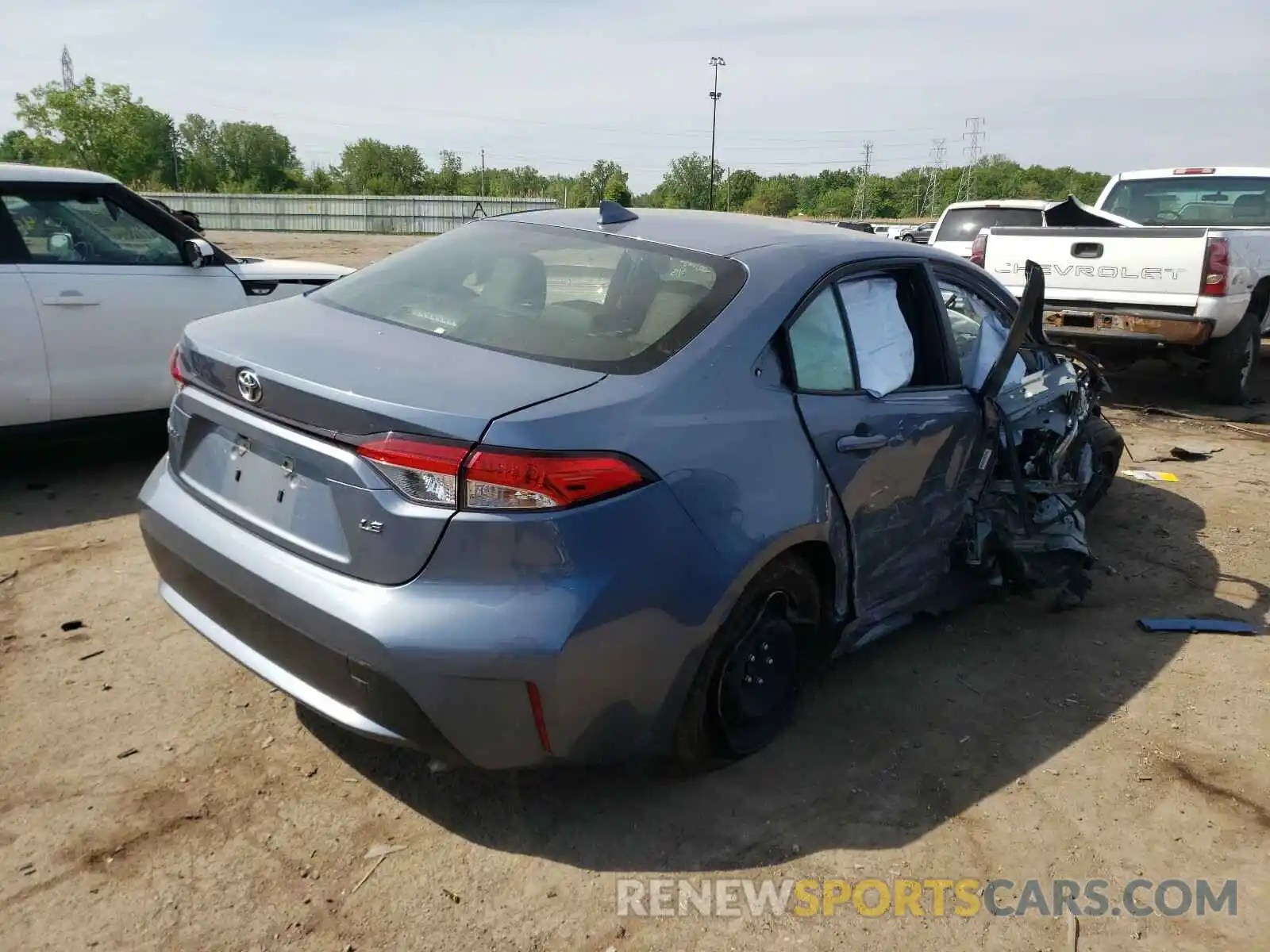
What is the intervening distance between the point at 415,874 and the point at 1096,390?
427 cm

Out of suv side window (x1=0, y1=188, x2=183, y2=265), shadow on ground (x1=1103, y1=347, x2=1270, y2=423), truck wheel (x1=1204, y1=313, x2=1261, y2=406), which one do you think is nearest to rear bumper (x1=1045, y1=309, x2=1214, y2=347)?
truck wheel (x1=1204, y1=313, x2=1261, y2=406)

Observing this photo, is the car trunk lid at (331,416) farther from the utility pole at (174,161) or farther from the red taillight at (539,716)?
the utility pole at (174,161)

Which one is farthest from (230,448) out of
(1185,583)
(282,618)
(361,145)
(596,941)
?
(361,145)

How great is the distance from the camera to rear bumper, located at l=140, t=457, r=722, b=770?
2295 millimetres

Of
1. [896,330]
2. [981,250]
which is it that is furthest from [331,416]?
[981,250]

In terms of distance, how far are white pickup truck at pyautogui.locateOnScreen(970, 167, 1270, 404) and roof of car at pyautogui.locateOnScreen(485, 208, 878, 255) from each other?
5.50 m

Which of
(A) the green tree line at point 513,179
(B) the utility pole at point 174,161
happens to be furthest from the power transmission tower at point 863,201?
(B) the utility pole at point 174,161

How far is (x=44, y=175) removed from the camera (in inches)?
210

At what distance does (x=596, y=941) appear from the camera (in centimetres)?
237

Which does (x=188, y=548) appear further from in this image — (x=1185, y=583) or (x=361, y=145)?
(x=361, y=145)

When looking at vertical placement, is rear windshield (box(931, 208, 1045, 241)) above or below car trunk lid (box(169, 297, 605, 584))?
above

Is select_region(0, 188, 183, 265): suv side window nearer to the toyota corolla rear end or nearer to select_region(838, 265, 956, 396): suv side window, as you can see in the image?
the toyota corolla rear end

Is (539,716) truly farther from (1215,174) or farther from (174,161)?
(174,161)

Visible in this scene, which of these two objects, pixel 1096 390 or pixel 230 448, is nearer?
pixel 230 448
